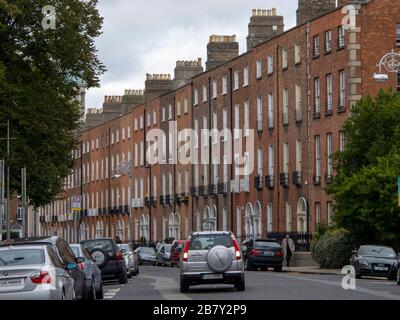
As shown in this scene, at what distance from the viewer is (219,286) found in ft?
118

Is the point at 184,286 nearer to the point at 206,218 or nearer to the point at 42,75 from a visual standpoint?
the point at 42,75

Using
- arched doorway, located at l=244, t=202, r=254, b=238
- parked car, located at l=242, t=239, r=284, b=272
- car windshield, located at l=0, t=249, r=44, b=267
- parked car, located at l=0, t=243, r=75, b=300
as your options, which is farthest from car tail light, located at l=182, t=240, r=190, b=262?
arched doorway, located at l=244, t=202, r=254, b=238

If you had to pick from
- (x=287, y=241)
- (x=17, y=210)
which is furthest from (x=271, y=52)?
(x=17, y=210)

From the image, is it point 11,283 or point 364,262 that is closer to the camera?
point 11,283

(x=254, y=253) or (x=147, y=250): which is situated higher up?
(x=254, y=253)

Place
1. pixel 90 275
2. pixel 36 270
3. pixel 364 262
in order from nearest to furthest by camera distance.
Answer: pixel 36 270 → pixel 90 275 → pixel 364 262

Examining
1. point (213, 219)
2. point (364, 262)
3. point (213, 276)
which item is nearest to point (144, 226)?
point (213, 219)

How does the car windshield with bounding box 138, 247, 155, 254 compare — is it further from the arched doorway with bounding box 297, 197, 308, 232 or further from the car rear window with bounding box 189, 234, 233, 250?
the car rear window with bounding box 189, 234, 233, 250

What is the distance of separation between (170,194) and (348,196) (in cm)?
4841

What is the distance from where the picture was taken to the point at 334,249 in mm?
56438

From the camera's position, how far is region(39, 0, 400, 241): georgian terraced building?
214 ft

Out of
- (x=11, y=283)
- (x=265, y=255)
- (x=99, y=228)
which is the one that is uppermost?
(x=11, y=283)

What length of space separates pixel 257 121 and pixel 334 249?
23547 mm

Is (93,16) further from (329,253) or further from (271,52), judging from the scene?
(271,52)
